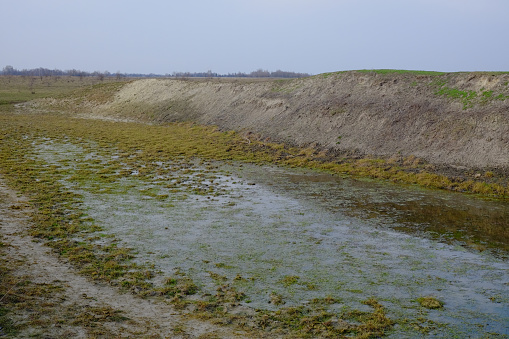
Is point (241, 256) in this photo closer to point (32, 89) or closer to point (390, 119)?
point (390, 119)

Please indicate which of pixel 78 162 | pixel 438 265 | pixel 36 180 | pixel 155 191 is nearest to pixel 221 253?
pixel 438 265

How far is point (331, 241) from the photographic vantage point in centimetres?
1440

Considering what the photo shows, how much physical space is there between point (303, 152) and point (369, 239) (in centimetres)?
1681

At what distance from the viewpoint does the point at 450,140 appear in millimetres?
26438

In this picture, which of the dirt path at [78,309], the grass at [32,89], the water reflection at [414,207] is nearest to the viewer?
the dirt path at [78,309]

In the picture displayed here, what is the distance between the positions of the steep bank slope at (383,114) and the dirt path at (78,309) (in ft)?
63.5

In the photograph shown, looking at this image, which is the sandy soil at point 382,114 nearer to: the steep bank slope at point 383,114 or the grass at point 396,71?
the steep bank slope at point 383,114

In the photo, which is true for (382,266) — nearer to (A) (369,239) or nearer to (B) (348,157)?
(A) (369,239)

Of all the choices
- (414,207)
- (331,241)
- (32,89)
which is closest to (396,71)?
(414,207)

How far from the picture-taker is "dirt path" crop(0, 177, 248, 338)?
8.70 m

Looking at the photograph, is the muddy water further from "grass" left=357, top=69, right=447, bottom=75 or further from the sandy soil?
"grass" left=357, top=69, right=447, bottom=75

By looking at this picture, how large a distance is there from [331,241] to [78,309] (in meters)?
7.80

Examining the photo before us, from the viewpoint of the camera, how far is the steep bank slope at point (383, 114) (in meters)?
25.7

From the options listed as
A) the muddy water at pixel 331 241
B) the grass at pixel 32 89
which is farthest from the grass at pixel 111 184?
the grass at pixel 32 89
